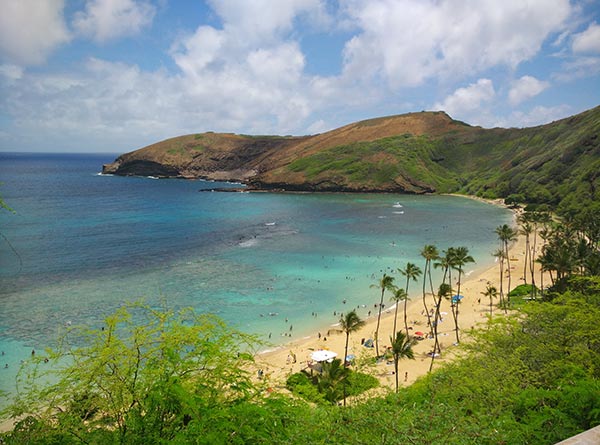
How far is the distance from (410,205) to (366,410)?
13139 centimetres

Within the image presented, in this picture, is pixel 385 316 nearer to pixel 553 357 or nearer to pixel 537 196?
pixel 553 357

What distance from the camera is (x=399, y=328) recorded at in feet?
158

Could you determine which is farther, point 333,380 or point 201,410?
point 333,380

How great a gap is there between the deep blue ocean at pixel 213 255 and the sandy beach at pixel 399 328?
11.0 ft

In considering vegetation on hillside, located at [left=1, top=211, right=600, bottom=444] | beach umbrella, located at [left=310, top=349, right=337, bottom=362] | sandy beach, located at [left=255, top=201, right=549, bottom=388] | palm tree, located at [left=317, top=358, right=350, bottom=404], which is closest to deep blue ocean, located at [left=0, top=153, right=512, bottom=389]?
sandy beach, located at [left=255, top=201, right=549, bottom=388]

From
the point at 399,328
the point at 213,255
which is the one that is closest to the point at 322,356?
the point at 399,328

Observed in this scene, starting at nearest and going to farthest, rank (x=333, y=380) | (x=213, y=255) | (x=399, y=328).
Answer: (x=333, y=380) → (x=399, y=328) → (x=213, y=255)

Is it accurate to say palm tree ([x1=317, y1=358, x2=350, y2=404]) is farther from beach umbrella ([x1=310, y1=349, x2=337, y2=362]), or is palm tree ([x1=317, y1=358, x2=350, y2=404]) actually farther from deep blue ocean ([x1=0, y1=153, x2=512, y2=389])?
deep blue ocean ([x1=0, y1=153, x2=512, y2=389])

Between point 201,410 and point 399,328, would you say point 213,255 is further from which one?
point 201,410

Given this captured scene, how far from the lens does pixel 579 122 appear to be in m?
161

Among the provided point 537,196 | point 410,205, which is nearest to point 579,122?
point 537,196

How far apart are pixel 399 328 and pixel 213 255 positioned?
38980 millimetres

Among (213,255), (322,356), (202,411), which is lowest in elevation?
(322,356)

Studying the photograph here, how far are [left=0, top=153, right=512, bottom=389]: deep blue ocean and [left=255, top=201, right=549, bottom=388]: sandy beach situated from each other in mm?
3367
